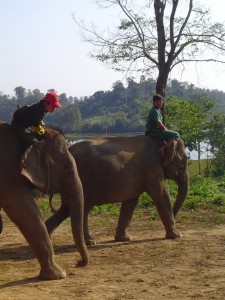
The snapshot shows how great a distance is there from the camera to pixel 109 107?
75.6 metres

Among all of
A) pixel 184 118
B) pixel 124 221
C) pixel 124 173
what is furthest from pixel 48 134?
pixel 184 118

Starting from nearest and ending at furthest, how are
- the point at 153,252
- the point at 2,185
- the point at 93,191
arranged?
the point at 2,185
the point at 153,252
the point at 93,191

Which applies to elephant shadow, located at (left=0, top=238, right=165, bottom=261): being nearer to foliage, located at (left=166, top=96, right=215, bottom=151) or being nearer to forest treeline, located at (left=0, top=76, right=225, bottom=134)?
forest treeline, located at (left=0, top=76, right=225, bottom=134)

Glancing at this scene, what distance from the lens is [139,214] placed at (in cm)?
1299

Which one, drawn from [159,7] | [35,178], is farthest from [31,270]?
[159,7]

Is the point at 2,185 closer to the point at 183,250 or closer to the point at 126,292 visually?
the point at 126,292

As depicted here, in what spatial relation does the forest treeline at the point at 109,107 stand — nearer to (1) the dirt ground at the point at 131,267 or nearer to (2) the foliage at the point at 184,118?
(2) the foliage at the point at 184,118

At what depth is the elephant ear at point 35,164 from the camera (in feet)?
24.1

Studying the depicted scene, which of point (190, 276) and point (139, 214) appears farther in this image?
point (139, 214)

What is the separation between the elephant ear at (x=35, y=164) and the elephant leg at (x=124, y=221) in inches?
118

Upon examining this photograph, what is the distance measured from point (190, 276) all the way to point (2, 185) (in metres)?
2.69

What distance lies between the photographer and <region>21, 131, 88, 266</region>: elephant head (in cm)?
758

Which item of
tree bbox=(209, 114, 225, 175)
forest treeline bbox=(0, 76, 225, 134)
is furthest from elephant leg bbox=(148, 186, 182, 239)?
tree bbox=(209, 114, 225, 175)

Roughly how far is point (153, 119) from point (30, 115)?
361cm
